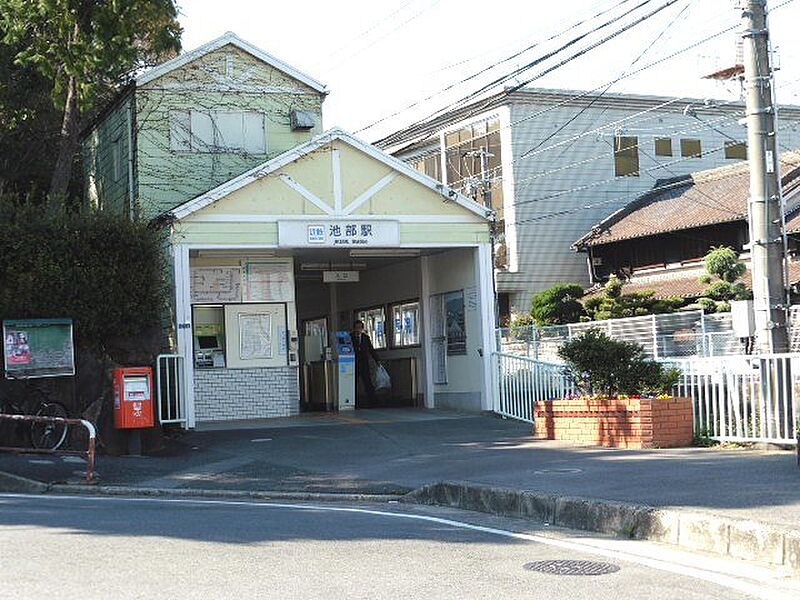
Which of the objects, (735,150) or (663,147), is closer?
(663,147)

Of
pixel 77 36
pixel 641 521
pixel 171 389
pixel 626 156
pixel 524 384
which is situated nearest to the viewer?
pixel 641 521

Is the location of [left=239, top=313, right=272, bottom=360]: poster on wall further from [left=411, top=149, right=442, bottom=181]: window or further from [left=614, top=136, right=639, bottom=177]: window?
[left=614, top=136, right=639, bottom=177]: window

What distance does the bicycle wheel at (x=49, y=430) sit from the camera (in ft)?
58.3

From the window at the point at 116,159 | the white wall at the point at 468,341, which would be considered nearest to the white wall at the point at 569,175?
the white wall at the point at 468,341

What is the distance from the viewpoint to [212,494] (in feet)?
46.2

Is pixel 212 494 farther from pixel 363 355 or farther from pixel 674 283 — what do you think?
pixel 674 283

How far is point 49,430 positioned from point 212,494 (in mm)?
4928

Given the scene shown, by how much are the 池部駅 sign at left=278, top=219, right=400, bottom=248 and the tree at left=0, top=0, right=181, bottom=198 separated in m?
5.05

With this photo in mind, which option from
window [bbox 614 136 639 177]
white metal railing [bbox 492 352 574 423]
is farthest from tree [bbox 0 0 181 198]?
window [bbox 614 136 639 177]

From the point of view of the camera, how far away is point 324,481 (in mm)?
14383

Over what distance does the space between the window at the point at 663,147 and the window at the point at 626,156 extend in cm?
99

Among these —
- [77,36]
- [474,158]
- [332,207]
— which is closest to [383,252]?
[332,207]

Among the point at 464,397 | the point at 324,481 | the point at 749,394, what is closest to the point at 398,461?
the point at 324,481

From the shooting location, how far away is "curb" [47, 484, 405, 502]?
13375 mm
